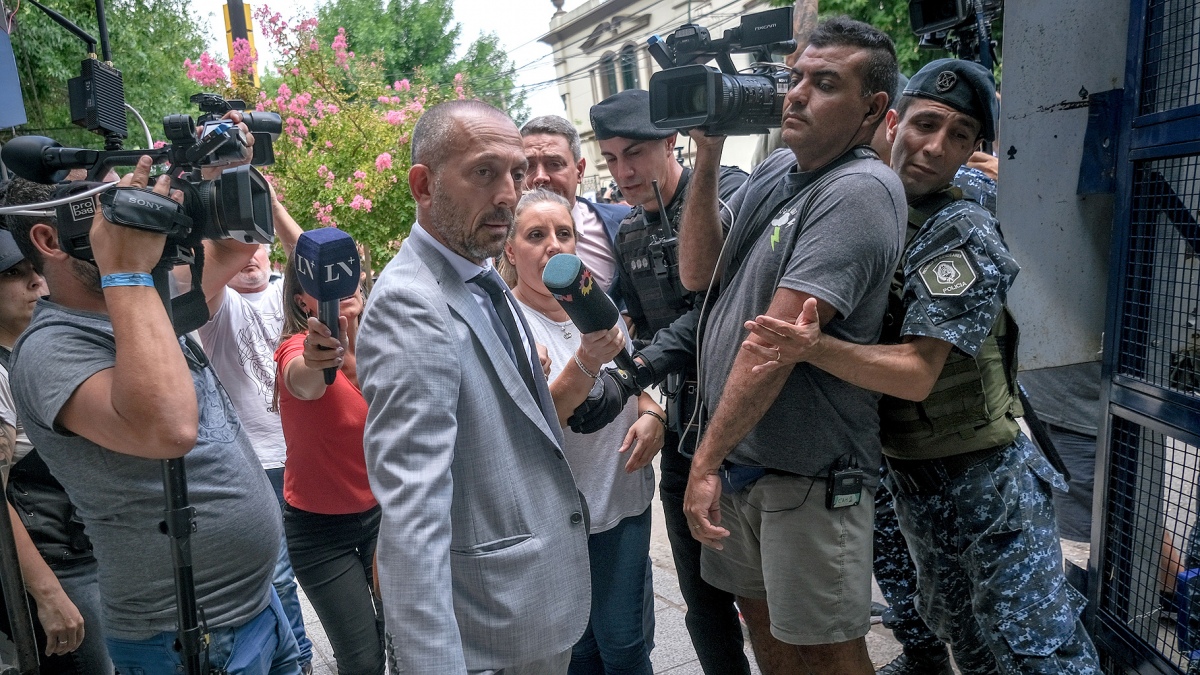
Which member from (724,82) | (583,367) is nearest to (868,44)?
(724,82)

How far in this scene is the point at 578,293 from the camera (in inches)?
77.9

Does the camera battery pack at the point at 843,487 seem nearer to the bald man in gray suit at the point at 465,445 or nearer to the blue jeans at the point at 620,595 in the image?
the bald man in gray suit at the point at 465,445

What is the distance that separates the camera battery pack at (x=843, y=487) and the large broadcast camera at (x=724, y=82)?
3.21 feet

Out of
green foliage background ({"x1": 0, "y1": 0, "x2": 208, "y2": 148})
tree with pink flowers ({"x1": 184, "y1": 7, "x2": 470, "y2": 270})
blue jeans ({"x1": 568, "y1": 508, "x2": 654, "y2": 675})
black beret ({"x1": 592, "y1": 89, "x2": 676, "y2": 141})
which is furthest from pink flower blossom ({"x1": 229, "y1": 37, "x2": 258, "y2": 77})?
blue jeans ({"x1": 568, "y1": 508, "x2": 654, "y2": 675})

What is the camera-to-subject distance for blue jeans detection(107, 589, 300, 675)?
2139 millimetres

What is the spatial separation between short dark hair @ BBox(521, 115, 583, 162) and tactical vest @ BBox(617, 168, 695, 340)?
0.44 metres

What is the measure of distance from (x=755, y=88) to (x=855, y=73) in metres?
0.28

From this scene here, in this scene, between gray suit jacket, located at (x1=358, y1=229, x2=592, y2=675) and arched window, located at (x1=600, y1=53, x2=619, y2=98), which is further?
arched window, located at (x1=600, y1=53, x2=619, y2=98)

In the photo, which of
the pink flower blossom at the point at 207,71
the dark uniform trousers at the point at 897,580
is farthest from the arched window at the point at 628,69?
the dark uniform trousers at the point at 897,580

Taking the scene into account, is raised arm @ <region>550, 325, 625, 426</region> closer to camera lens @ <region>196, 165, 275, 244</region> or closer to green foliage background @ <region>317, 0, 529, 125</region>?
camera lens @ <region>196, 165, 275, 244</region>

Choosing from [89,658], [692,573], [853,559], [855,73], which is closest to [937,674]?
[692,573]

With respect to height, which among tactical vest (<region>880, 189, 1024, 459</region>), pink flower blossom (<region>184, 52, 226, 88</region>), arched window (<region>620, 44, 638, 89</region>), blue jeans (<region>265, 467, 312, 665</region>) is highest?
arched window (<region>620, 44, 638, 89</region>)

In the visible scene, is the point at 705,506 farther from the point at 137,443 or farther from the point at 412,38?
the point at 412,38

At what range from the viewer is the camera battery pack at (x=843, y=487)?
212cm
